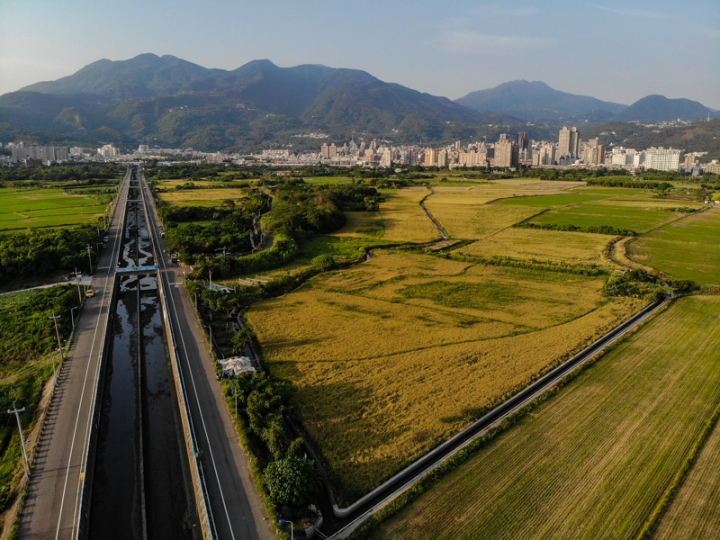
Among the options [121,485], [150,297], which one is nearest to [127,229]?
[150,297]

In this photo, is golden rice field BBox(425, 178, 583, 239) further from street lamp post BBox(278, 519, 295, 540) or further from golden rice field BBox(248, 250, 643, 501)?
street lamp post BBox(278, 519, 295, 540)

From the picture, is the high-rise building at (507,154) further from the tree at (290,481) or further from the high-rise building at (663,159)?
the tree at (290,481)

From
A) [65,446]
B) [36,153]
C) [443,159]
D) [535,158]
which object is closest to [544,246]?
[65,446]

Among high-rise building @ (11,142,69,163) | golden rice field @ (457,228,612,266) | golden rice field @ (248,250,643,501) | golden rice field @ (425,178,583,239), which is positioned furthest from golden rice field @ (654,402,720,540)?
high-rise building @ (11,142,69,163)

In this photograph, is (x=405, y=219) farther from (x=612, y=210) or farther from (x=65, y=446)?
(x=65, y=446)

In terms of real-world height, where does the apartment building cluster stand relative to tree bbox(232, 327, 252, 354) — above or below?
above

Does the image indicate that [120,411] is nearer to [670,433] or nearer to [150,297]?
[150,297]
